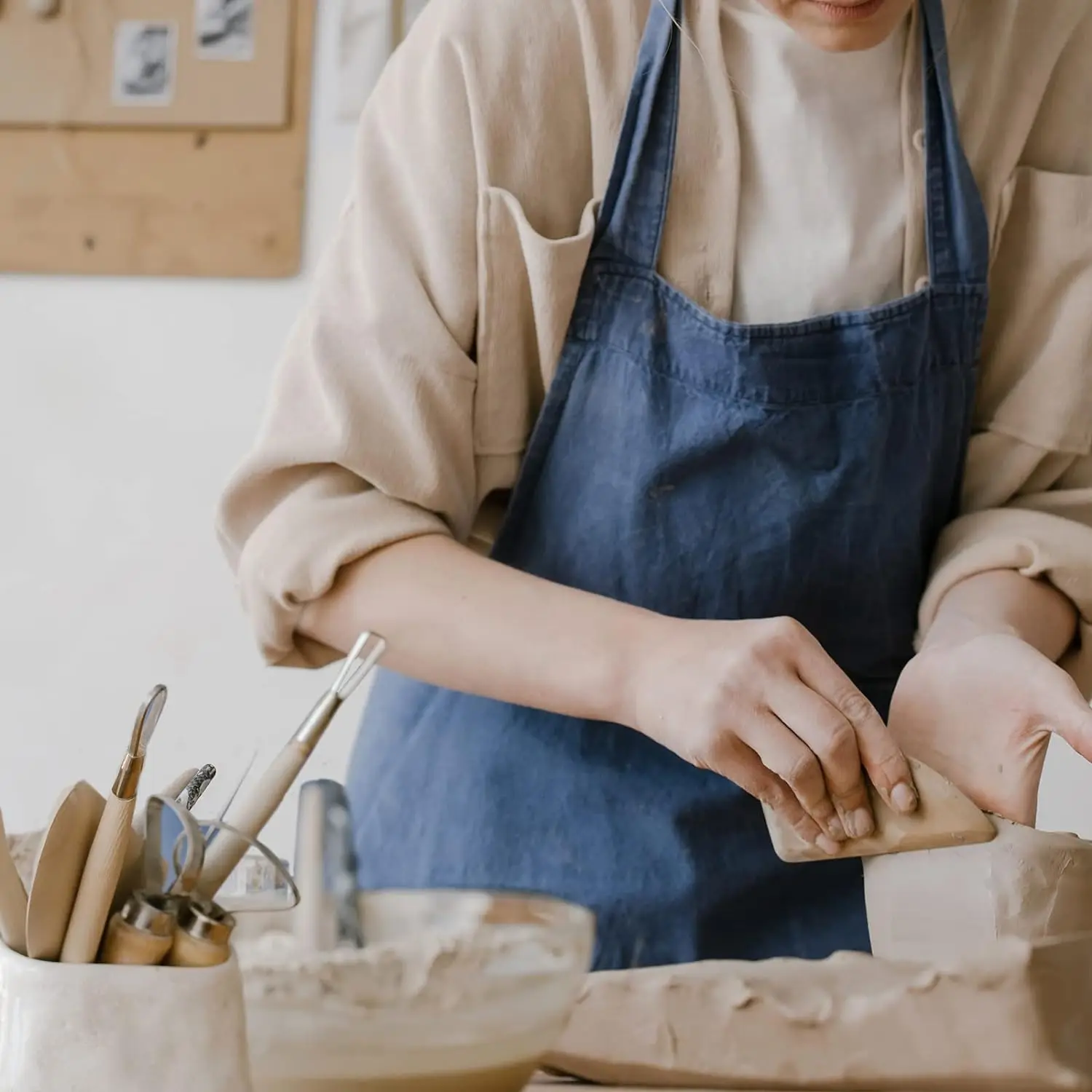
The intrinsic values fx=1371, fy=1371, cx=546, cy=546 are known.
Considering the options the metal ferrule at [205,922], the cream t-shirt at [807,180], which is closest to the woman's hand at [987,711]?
the cream t-shirt at [807,180]

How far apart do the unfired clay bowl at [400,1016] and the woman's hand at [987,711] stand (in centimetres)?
38

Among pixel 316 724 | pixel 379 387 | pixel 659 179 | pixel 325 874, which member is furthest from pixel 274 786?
pixel 659 179

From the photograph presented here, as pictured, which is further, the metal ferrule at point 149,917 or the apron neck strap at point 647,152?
the apron neck strap at point 647,152

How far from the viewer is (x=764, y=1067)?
0.58m

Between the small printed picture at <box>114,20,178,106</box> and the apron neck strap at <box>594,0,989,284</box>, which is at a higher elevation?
the small printed picture at <box>114,20,178,106</box>

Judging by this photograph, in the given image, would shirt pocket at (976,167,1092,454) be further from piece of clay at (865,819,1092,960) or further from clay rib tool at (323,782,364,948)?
clay rib tool at (323,782,364,948)

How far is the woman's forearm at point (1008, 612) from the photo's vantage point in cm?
94

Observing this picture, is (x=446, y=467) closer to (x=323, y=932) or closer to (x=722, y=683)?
(x=722, y=683)

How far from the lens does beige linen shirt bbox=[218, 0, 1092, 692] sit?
0.94m

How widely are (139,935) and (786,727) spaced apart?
1.36 ft

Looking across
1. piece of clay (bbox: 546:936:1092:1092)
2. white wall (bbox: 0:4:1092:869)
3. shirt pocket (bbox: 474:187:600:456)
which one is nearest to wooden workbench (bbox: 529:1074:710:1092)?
piece of clay (bbox: 546:936:1092:1092)

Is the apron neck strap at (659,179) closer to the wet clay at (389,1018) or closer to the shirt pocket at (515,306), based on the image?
the shirt pocket at (515,306)

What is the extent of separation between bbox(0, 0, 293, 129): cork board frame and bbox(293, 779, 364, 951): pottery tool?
1264 millimetres

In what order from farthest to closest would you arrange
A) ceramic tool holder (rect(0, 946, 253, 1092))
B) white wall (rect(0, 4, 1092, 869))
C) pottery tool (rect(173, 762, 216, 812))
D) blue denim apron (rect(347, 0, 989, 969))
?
1. white wall (rect(0, 4, 1092, 869))
2. blue denim apron (rect(347, 0, 989, 969))
3. pottery tool (rect(173, 762, 216, 812))
4. ceramic tool holder (rect(0, 946, 253, 1092))
